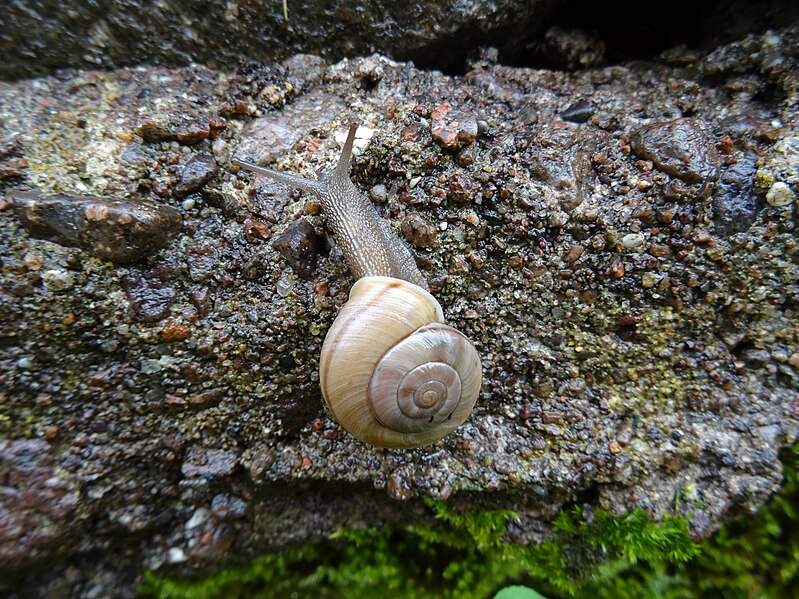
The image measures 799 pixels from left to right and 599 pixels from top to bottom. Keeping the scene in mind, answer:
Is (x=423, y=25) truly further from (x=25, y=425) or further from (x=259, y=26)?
(x=25, y=425)

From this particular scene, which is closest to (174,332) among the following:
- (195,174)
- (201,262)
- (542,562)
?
(201,262)

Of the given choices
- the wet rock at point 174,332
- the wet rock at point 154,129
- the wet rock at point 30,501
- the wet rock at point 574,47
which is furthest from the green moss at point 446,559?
the wet rock at point 574,47

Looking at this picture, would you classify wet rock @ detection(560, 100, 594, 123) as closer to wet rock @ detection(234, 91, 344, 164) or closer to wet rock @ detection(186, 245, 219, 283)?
wet rock @ detection(234, 91, 344, 164)

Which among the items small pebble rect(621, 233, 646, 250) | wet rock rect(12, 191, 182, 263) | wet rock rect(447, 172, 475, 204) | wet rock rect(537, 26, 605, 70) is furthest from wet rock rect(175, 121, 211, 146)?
small pebble rect(621, 233, 646, 250)

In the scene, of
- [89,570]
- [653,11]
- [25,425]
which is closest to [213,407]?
[25,425]

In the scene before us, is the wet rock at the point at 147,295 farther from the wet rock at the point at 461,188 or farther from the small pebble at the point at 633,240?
the small pebble at the point at 633,240

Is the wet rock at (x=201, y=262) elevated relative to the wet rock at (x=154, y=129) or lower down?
lower down
